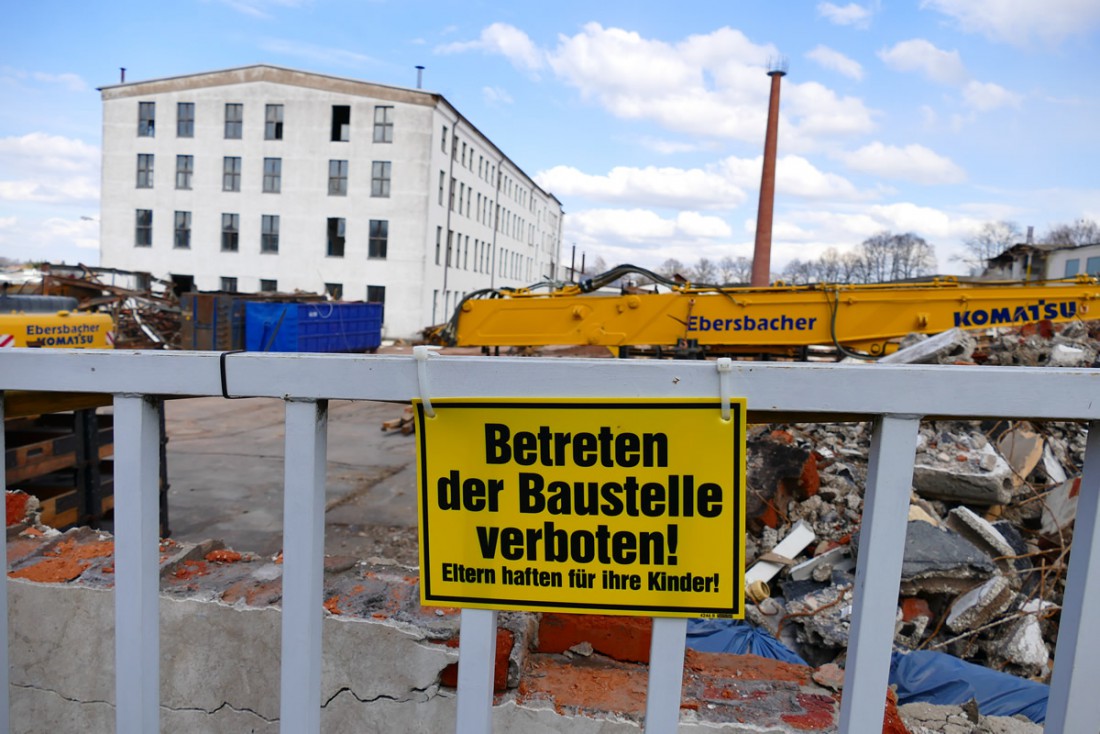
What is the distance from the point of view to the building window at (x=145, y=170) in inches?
1318

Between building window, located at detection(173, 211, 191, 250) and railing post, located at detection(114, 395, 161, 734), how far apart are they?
35.5 m

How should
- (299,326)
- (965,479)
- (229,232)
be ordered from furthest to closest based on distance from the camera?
(229,232), (299,326), (965,479)

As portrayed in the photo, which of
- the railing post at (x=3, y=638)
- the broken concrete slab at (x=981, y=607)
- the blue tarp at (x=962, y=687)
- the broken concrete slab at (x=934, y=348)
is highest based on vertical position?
the broken concrete slab at (x=934, y=348)

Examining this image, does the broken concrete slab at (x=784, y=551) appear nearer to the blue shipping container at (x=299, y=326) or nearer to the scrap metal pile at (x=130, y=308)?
the blue shipping container at (x=299, y=326)

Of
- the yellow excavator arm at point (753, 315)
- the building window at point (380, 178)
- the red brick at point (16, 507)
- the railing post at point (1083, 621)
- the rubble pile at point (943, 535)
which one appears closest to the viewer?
the railing post at point (1083, 621)

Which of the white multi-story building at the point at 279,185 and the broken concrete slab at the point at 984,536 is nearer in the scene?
the broken concrete slab at the point at 984,536

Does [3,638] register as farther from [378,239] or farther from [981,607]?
[378,239]

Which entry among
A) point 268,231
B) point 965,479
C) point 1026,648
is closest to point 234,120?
point 268,231

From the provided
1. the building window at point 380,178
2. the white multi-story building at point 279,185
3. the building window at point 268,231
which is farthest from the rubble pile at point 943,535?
the building window at point 268,231

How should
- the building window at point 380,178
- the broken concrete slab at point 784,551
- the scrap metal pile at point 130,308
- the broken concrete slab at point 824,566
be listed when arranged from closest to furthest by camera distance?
the broken concrete slab at point 824,566
the broken concrete slab at point 784,551
the scrap metal pile at point 130,308
the building window at point 380,178

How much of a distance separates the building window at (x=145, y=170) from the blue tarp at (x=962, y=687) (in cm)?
3684

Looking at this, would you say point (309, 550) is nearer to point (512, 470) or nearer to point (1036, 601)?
point (512, 470)

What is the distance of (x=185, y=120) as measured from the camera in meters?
33.2

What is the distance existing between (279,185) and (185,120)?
5.33m
